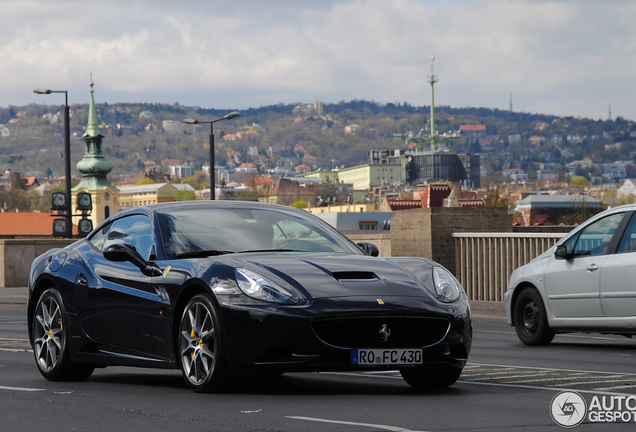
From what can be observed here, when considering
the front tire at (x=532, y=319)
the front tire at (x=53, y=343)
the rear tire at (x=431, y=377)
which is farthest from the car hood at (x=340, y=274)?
the front tire at (x=532, y=319)

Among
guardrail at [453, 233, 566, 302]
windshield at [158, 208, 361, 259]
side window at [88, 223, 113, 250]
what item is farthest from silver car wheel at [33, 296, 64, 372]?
guardrail at [453, 233, 566, 302]

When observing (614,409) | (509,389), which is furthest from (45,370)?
(614,409)

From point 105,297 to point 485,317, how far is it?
448 inches

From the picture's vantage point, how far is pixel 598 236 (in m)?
11.3

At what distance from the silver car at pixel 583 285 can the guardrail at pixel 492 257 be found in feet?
23.1

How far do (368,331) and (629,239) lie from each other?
5.04m

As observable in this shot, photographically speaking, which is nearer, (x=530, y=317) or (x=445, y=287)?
(x=445, y=287)

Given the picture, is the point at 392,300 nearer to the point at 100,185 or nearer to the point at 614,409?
the point at 614,409

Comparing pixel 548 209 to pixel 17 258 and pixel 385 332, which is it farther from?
pixel 385 332

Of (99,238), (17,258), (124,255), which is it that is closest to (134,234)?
(124,255)

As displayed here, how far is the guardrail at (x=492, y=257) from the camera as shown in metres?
19.7

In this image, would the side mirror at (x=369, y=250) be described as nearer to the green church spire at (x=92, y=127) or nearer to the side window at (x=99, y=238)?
the side window at (x=99, y=238)

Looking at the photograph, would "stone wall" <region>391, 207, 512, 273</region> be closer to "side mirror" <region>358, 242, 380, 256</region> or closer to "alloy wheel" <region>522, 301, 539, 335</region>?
"alloy wheel" <region>522, 301, 539, 335</region>

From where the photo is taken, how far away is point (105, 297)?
8.01 metres
